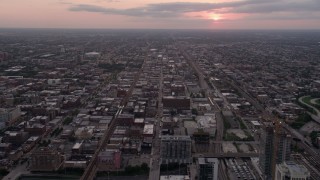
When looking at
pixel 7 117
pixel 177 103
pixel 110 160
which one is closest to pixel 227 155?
pixel 110 160

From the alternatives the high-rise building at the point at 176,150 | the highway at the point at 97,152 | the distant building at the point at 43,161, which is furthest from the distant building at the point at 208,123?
the distant building at the point at 43,161

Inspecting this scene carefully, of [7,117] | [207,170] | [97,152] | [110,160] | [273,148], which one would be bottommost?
[97,152]

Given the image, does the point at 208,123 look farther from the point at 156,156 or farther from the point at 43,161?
the point at 43,161

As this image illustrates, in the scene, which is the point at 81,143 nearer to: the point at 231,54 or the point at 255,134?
the point at 255,134

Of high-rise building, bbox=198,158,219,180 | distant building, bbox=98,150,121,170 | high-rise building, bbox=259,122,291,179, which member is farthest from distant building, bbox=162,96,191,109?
high-rise building, bbox=198,158,219,180

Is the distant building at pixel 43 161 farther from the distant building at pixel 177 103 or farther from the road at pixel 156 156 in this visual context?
the distant building at pixel 177 103
